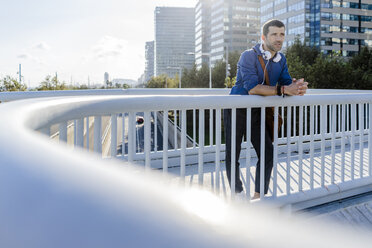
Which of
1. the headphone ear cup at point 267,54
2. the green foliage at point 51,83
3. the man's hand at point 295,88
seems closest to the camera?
the man's hand at point 295,88

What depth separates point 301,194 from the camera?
3.52 m

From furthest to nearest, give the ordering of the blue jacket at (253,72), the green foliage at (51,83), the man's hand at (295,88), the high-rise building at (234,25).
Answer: the high-rise building at (234,25), the green foliage at (51,83), the blue jacket at (253,72), the man's hand at (295,88)

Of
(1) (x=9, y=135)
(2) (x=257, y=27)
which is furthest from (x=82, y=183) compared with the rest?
(2) (x=257, y=27)

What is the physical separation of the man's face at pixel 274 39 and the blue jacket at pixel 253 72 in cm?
12

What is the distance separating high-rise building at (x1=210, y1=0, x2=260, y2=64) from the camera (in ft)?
430

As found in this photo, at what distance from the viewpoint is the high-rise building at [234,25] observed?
131 m

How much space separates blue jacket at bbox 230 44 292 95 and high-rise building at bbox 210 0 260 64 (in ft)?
416

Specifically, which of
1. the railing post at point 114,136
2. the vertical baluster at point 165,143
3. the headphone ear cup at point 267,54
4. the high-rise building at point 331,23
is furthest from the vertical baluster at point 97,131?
the high-rise building at point 331,23

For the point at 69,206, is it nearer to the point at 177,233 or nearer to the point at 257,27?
the point at 177,233

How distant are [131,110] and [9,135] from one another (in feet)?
5.56

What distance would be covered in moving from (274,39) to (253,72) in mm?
449

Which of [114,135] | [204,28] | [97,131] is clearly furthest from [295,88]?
[204,28]

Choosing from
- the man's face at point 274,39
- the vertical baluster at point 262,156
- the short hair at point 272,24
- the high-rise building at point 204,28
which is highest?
the high-rise building at point 204,28

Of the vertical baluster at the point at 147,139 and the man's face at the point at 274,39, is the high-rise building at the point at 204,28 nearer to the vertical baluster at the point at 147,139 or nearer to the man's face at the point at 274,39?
the man's face at the point at 274,39
